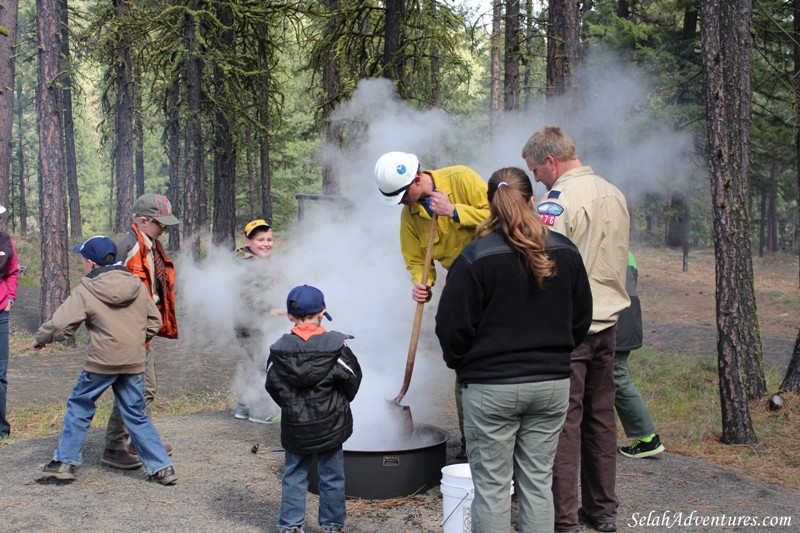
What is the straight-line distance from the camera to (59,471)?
5043 mm

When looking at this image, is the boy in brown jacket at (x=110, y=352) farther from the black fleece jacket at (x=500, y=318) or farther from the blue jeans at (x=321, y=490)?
the black fleece jacket at (x=500, y=318)

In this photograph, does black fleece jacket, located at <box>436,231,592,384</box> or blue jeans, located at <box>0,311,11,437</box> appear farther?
blue jeans, located at <box>0,311,11,437</box>

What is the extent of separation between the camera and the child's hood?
192 inches

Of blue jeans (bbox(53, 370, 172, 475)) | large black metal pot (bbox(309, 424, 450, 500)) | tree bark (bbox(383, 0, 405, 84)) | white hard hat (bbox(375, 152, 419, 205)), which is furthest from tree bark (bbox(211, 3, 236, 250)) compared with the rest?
large black metal pot (bbox(309, 424, 450, 500))

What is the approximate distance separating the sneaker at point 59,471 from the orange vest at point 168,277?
1090 millimetres

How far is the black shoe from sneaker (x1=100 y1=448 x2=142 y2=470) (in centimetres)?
316

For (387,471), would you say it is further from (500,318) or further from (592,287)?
(500,318)

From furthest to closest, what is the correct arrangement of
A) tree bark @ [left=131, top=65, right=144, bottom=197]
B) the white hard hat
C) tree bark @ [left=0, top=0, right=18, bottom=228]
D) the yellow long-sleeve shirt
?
tree bark @ [left=131, top=65, right=144, bottom=197] → tree bark @ [left=0, top=0, right=18, bottom=228] → the yellow long-sleeve shirt → the white hard hat

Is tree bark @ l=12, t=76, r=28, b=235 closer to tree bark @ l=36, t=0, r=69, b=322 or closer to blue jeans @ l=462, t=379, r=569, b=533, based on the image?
tree bark @ l=36, t=0, r=69, b=322

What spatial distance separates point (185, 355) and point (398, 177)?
812cm

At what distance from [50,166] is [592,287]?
34.9 ft

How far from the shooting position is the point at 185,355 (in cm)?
1164

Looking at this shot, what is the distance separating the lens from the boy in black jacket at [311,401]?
396 centimetres

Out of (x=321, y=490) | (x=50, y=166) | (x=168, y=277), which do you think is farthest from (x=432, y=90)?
(x=321, y=490)
